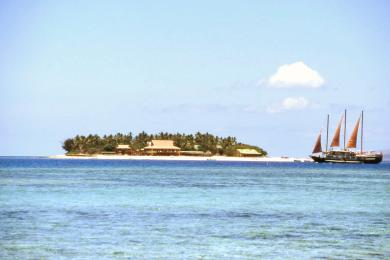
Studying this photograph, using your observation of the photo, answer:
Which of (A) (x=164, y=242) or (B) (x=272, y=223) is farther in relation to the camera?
(B) (x=272, y=223)

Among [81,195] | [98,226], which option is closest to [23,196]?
[81,195]

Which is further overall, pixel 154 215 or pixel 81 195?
pixel 81 195

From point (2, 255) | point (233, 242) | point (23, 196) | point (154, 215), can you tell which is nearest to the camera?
point (2, 255)

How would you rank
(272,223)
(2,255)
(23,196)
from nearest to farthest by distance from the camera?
(2,255), (272,223), (23,196)

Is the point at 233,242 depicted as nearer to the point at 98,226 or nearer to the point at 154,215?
the point at 98,226

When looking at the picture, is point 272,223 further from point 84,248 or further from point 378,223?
point 84,248

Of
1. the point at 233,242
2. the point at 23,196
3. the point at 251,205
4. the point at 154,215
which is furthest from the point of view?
the point at 23,196

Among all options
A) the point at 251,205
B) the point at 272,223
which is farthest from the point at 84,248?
the point at 251,205

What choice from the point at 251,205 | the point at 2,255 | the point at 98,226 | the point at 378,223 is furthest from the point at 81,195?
the point at 2,255

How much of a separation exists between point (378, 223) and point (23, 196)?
31.8m

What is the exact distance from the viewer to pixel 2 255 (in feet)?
92.7

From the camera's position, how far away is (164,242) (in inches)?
1261

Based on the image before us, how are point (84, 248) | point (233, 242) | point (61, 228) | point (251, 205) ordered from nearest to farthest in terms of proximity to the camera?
point (84, 248) → point (233, 242) → point (61, 228) → point (251, 205)

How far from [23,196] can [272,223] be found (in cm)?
2768
